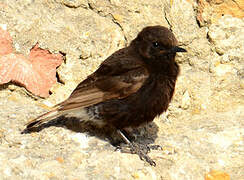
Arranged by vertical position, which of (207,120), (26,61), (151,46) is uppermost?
(151,46)

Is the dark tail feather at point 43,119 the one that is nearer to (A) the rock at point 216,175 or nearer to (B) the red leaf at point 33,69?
(B) the red leaf at point 33,69

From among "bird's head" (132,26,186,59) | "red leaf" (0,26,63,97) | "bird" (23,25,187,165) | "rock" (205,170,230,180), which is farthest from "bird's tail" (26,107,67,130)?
"rock" (205,170,230,180)

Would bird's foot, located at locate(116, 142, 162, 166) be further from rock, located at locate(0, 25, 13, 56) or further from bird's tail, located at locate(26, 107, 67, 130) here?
rock, located at locate(0, 25, 13, 56)

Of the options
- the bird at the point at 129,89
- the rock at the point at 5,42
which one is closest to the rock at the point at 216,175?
the bird at the point at 129,89

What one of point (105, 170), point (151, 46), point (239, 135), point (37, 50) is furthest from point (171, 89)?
point (37, 50)

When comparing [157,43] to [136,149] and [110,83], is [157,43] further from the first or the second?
[136,149]

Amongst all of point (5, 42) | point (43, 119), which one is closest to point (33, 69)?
point (5, 42)

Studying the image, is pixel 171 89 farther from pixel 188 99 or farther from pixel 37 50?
pixel 37 50
